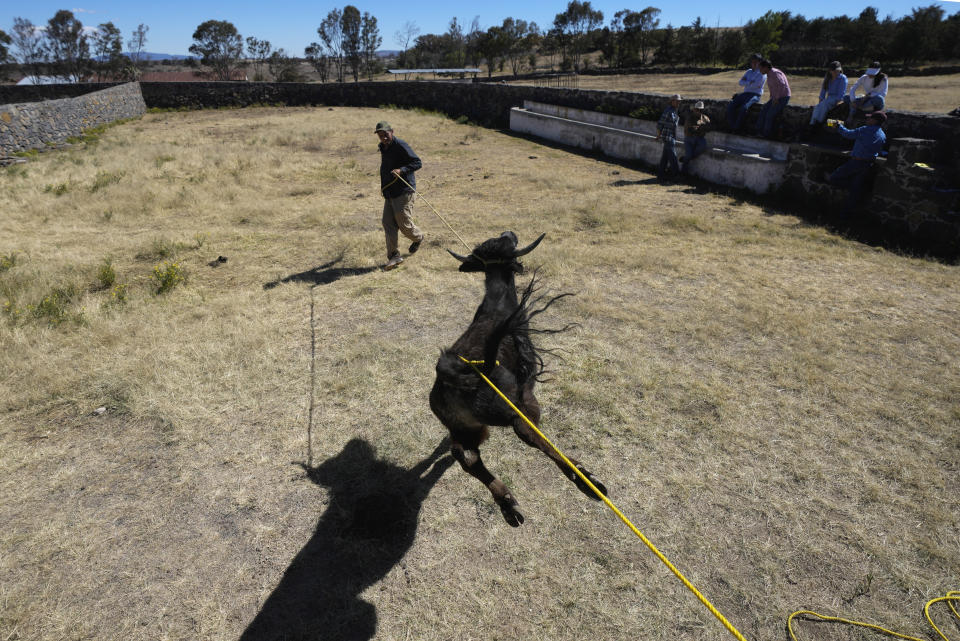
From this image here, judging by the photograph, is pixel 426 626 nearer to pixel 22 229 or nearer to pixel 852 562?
pixel 852 562

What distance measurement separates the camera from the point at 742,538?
11.0ft

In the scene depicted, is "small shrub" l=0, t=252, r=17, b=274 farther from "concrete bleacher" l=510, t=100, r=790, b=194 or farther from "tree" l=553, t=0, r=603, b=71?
"tree" l=553, t=0, r=603, b=71

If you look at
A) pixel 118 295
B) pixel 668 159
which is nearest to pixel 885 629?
pixel 118 295

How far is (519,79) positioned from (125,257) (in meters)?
39.9

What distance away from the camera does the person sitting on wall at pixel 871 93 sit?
9352mm

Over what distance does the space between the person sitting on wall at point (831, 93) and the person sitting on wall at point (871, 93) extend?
0.29 meters

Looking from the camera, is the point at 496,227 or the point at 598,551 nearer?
the point at 598,551

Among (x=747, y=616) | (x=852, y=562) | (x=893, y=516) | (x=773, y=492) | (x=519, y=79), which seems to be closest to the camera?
(x=747, y=616)

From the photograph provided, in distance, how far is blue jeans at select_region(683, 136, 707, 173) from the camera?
40.5 ft

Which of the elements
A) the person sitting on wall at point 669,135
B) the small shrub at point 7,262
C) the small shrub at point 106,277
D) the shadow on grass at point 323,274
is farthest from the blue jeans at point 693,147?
the small shrub at point 7,262

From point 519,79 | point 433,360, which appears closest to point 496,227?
point 433,360

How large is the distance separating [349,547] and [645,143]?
13.7 meters

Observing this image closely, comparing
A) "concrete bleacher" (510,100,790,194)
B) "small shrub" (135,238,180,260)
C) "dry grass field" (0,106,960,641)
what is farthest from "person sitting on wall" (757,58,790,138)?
"small shrub" (135,238,180,260)

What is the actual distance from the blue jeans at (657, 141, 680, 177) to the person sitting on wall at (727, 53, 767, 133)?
1839mm
